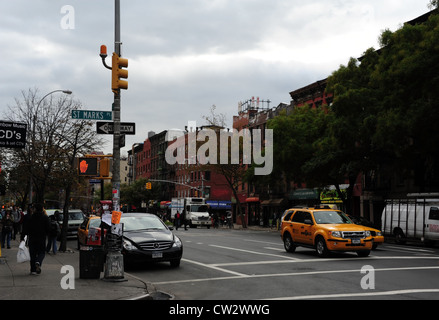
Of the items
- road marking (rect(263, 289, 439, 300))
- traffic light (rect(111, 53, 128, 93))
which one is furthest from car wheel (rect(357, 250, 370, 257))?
traffic light (rect(111, 53, 128, 93))

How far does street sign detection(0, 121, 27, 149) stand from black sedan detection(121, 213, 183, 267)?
158 inches

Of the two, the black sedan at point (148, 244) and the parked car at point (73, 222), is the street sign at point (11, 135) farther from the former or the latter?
the parked car at point (73, 222)

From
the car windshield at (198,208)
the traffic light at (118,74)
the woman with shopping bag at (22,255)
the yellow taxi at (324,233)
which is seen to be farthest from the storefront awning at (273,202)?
the woman with shopping bag at (22,255)

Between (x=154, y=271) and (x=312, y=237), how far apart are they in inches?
258

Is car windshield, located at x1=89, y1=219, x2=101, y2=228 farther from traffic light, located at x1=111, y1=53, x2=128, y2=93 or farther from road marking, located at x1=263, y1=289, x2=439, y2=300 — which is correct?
road marking, located at x1=263, y1=289, x2=439, y2=300

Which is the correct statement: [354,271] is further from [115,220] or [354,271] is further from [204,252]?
[204,252]

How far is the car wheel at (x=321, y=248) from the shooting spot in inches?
715

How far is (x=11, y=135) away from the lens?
46.8ft

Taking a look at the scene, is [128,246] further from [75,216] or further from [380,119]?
[75,216]

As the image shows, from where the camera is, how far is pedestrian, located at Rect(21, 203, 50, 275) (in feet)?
42.7

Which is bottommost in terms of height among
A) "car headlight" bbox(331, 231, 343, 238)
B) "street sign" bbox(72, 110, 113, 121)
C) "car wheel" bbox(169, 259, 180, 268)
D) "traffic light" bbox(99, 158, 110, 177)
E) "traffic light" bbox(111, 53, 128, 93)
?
"car wheel" bbox(169, 259, 180, 268)

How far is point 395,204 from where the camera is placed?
29.7m

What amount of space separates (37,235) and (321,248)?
388 inches

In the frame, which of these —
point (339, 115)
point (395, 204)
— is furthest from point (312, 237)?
point (339, 115)
